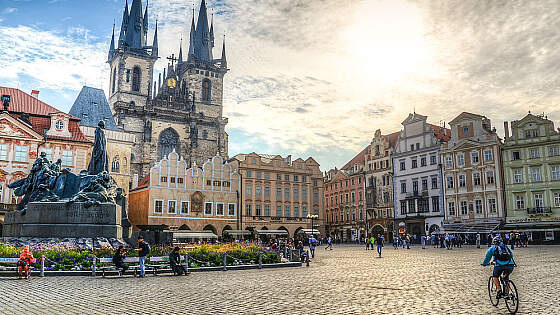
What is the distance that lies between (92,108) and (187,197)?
17725mm

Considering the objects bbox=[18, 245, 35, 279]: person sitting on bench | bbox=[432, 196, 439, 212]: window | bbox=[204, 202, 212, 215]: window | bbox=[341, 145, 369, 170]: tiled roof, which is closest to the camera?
bbox=[18, 245, 35, 279]: person sitting on bench

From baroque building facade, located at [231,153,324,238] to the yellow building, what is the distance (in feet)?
5.76

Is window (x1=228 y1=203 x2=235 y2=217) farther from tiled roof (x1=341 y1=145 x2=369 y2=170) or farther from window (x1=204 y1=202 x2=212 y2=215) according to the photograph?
tiled roof (x1=341 y1=145 x2=369 y2=170)

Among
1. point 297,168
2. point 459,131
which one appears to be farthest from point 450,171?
point 297,168

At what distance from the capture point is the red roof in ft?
152

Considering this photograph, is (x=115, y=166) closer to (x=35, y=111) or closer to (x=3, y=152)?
(x=35, y=111)

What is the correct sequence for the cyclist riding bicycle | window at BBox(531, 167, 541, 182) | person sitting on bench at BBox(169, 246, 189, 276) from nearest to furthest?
the cyclist riding bicycle → person sitting on bench at BBox(169, 246, 189, 276) → window at BBox(531, 167, 541, 182)

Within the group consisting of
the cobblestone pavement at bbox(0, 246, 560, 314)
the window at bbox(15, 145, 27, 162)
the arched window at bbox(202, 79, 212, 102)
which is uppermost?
the arched window at bbox(202, 79, 212, 102)

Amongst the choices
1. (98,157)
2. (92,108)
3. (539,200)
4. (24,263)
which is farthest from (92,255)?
(92,108)

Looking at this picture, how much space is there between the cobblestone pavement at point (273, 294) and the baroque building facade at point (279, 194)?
138 ft

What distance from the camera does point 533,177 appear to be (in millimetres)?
50969

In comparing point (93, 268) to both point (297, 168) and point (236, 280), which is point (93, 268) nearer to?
point (236, 280)

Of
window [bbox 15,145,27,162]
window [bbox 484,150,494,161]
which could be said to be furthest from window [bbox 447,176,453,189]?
window [bbox 15,145,27,162]

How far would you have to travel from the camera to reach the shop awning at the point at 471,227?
51.5 m
